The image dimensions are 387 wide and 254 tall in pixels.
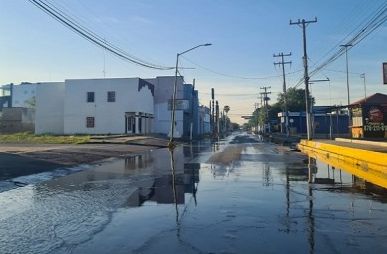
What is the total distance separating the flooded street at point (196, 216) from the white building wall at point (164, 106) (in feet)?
229

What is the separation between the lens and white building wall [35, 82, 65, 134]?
3017 inches

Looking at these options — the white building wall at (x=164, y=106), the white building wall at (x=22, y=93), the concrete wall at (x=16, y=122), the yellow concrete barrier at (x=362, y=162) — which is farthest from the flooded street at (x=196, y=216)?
the white building wall at (x=22, y=93)

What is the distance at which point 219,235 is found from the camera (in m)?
8.45

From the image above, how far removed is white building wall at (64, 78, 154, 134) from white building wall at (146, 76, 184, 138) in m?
14.8

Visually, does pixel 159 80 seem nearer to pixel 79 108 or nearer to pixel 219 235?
pixel 79 108

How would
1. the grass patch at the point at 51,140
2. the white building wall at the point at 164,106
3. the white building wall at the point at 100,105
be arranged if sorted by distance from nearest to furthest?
the grass patch at the point at 51,140 → the white building wall at the point at 100,105 → the white building wall at the point at 164,106

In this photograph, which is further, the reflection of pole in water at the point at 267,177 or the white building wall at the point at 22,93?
the white building wall at the point at 22,93

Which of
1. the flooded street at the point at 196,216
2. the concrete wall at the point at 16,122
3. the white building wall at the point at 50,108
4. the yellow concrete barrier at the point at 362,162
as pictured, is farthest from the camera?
the concrete wall at the point at 16,122

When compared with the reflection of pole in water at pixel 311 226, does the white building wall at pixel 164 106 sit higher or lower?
higher

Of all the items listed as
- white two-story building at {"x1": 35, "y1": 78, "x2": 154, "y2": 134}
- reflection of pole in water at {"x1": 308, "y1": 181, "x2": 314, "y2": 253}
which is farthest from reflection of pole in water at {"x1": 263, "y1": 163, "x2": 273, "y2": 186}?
white two-story building at {"x1": 35, "y1": 78, "x2": 154, "y2": 134}

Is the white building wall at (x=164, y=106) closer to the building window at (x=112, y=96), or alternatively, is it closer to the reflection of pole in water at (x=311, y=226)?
the building window at (x=112, y=96)

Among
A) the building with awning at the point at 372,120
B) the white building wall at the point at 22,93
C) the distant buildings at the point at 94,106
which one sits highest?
the white building wall at the point at 22,93

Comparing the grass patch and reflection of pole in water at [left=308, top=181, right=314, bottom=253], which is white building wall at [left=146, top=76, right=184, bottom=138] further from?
reflection of pole in water at [left=308, top=181, right=314, bottom=253]

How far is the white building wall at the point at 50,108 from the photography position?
251 ft
